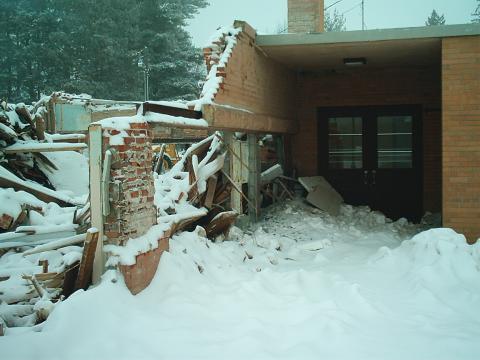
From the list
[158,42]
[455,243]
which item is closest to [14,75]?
[158,42]

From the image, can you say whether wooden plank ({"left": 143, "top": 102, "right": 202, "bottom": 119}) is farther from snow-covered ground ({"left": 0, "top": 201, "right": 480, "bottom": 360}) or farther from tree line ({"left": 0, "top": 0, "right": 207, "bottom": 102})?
tree line ({"left": 0, "top": 0, "right": 207, "bottom": 102})

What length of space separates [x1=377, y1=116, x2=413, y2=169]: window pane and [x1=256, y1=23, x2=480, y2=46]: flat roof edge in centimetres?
412

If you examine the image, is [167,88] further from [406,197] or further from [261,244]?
[261,244]

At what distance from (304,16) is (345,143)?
342 centimetres

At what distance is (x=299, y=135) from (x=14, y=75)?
62.5 feet

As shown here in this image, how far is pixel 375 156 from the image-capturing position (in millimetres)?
12602

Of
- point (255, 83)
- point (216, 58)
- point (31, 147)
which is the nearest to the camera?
point (31, 147)

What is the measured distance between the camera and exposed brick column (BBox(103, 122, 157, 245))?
507cm

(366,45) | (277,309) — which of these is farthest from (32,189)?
(366,45)

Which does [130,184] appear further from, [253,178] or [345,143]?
[345,143]

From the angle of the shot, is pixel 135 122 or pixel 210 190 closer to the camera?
pixel 135 122

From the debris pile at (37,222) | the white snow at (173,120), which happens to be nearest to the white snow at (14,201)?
the debris pile at (37,222)

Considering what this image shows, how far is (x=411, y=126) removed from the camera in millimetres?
12398

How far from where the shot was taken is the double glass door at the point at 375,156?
12406 mm
